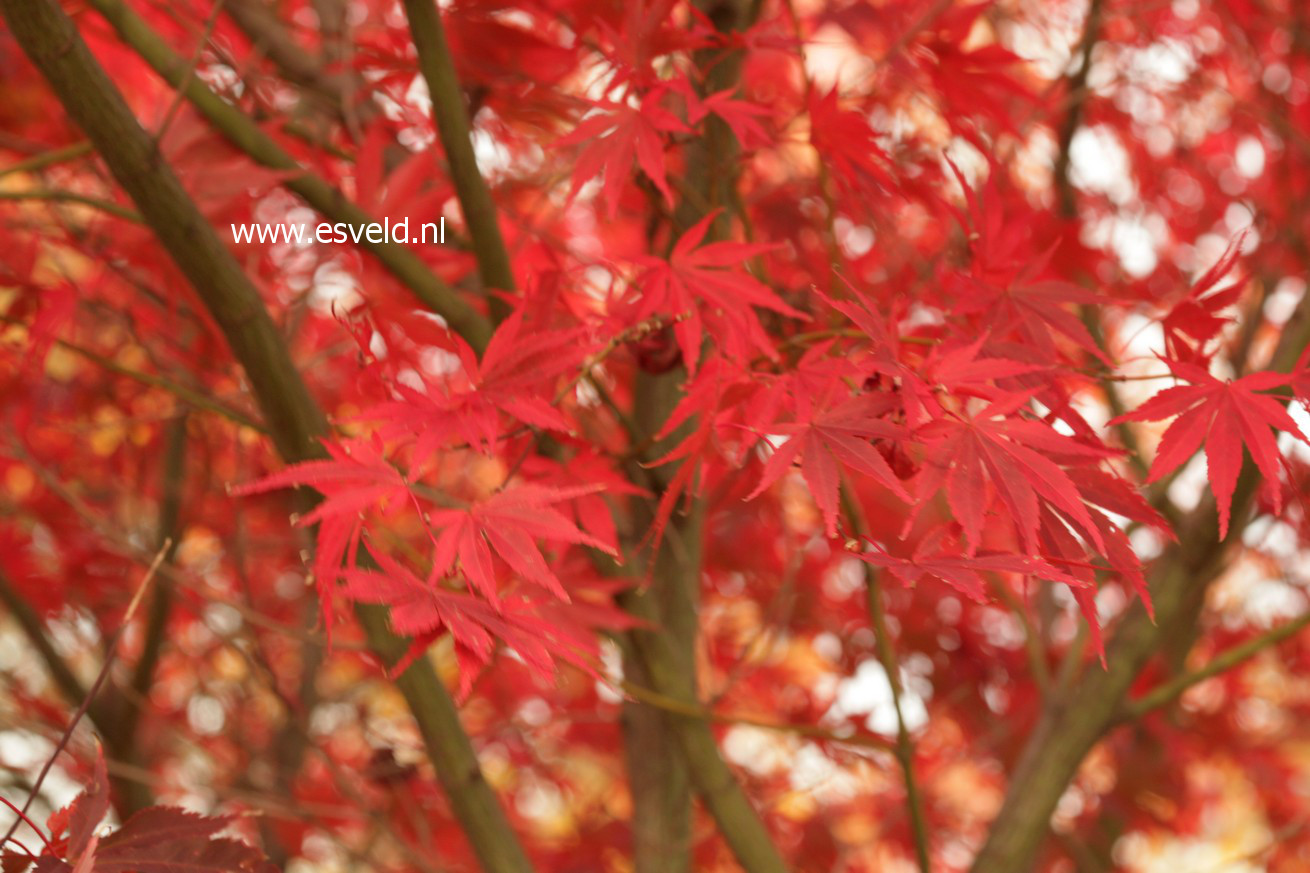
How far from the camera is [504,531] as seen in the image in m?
0.73

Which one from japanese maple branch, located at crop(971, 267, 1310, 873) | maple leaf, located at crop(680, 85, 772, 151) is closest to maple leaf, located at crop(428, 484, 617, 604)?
maple leaf, located at crop(680, 85, 772, 151)

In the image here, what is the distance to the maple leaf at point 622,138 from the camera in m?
0.88

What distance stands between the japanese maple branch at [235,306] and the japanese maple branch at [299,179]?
133 millimetres

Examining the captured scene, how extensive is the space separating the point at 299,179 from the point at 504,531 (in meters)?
0.51

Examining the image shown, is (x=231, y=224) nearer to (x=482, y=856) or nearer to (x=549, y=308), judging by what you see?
(x=549, y=308)

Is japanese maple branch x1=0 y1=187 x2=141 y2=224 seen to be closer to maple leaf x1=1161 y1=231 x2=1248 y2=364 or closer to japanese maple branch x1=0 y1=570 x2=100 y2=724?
japanese maple branch x1=0 y1=570 x2=100 y2=724

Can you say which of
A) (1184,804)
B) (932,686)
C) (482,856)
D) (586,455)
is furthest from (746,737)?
(586,455)

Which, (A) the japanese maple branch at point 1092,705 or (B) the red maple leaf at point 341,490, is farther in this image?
(A) the japanese maple branch at point 1092,705

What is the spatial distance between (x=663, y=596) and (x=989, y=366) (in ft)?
2.15

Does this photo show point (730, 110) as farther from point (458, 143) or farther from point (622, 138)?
point (458, 143)

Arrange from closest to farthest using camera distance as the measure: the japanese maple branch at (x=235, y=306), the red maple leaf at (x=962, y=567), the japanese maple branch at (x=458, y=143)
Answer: the red maple leaf at (x=962, y=567) < the japanese maple branch at (x=235, y=306) < the japanese maple branch at (x=458, y=143)

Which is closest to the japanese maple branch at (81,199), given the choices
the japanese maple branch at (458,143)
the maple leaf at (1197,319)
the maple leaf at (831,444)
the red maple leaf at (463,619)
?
the japanese maple branch at (458,143)

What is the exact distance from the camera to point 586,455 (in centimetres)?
102

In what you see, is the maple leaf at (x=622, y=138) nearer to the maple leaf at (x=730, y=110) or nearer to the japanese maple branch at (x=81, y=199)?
the maple leaf at (x=730, y=110)
